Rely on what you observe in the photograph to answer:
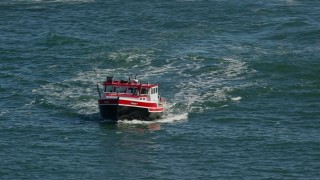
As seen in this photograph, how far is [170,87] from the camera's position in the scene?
148750 mm

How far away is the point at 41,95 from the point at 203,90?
21.0 m

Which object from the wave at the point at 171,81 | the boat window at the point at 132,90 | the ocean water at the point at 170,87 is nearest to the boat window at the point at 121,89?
the boat window at the point at 132,90

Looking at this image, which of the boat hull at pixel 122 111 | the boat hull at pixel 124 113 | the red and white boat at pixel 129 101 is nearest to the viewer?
the boat hull at pixel 122 111

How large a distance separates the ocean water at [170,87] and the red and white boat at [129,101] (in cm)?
127

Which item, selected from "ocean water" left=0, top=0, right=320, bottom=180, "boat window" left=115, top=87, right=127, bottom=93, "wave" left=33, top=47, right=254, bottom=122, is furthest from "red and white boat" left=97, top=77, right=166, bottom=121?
"wave" left=33, top=47, right=254, bottom=122

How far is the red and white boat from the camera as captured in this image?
131375mm

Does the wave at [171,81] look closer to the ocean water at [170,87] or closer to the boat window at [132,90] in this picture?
the ocean water at [170,87]

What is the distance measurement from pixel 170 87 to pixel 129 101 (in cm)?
1767

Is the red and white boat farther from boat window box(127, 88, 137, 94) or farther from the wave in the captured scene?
the wave

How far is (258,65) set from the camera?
158 meters

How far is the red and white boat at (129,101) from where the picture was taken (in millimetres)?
131375

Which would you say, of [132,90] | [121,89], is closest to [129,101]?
[132,90]

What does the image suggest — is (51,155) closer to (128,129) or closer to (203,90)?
(128,129)

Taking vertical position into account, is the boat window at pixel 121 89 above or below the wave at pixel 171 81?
above
